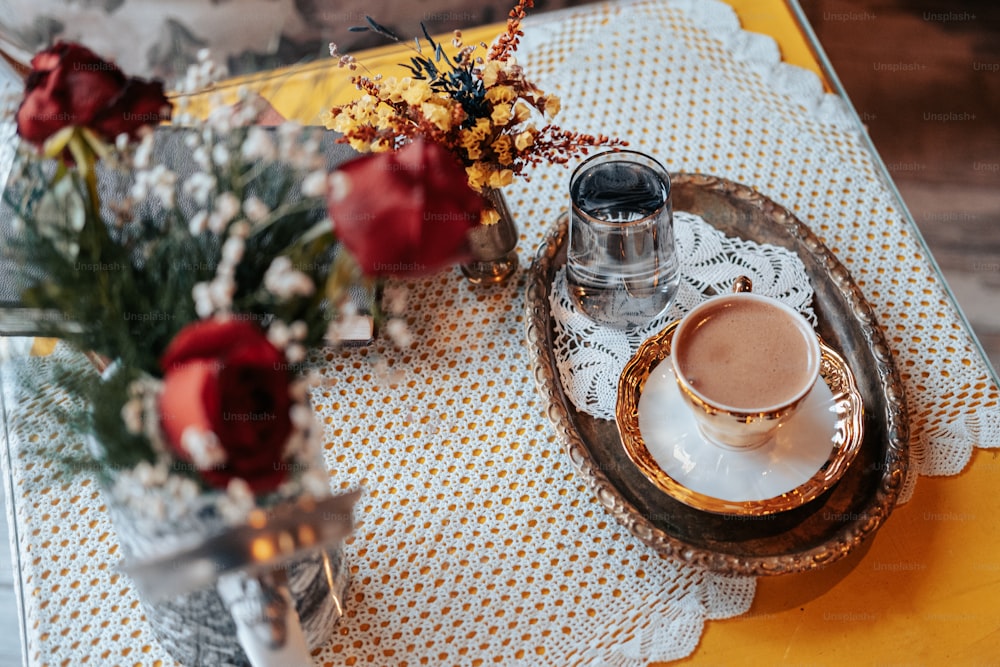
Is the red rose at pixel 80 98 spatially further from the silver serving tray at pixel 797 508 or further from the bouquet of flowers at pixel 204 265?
the silver serving tray at pixel 797 508

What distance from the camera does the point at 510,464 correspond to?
0.85 metres

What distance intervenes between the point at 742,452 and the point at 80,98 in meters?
0.59

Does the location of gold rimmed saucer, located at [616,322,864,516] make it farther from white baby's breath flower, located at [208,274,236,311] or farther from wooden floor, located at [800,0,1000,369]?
wooden floor, located at [800,0,1000,369]

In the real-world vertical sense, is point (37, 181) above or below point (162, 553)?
above

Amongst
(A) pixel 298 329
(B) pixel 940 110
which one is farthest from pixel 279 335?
(B) pixel 940 110

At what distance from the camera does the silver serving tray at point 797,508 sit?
29.7 inches

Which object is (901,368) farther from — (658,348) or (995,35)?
(995,35)

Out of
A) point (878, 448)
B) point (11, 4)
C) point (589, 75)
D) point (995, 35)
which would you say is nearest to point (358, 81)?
point (589, 75)

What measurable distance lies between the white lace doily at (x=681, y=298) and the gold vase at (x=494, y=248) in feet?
0.20

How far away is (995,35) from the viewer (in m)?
1.93

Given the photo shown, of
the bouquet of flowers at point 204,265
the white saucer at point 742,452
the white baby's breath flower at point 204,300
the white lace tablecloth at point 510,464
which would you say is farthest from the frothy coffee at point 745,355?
the white baby's breath flower at point 204,300

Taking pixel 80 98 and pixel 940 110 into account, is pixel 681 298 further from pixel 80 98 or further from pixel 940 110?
pixel 940 110

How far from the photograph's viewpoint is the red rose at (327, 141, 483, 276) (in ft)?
1.56

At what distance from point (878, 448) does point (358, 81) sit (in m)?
0.58
